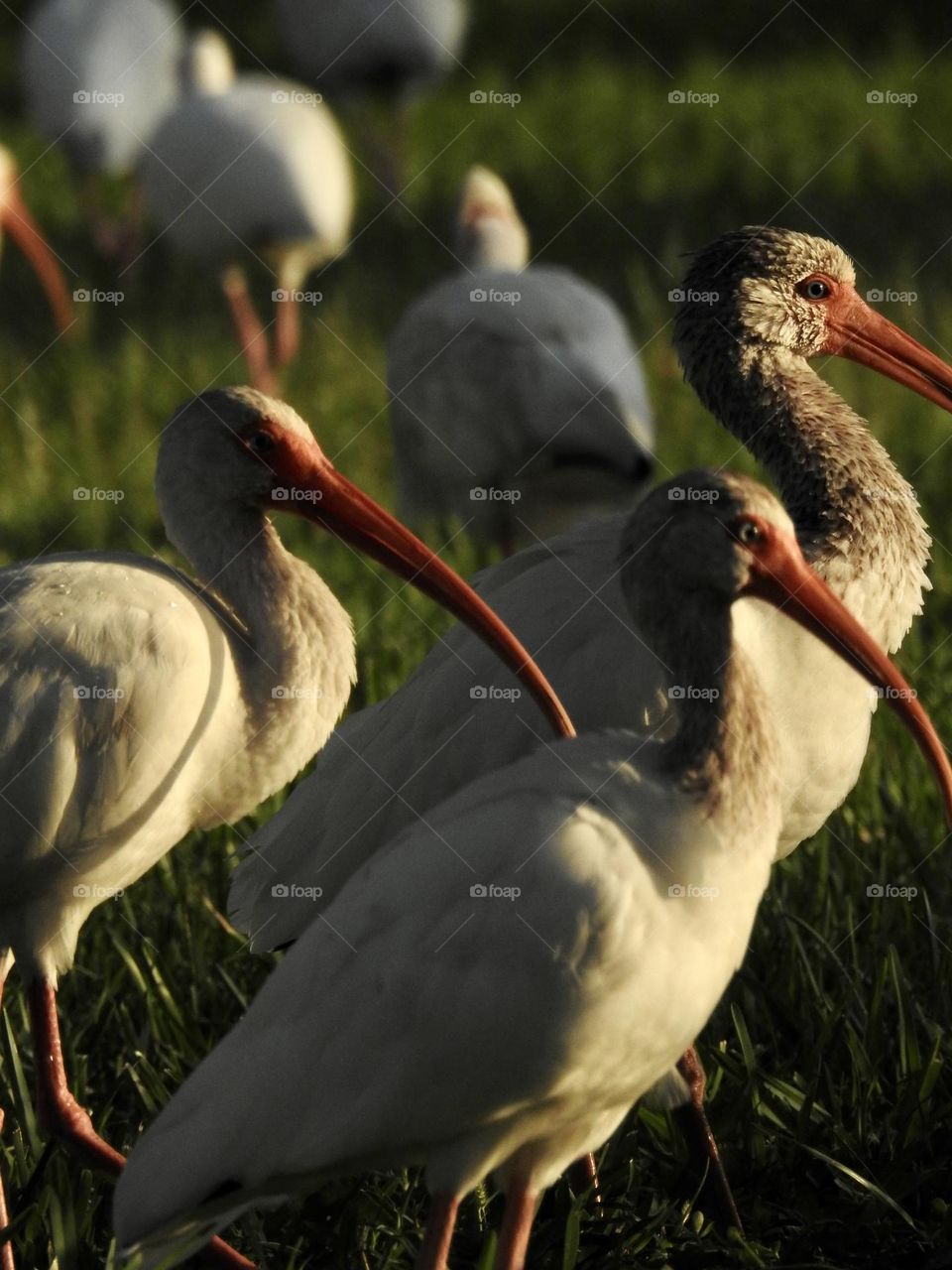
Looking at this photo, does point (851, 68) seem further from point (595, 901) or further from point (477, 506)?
point (595, 901)

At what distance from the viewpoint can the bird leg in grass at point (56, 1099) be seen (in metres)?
3.46

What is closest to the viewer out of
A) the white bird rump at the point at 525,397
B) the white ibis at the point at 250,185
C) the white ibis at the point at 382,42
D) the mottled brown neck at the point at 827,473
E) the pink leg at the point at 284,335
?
the mottled brown neck at the point at 827,473

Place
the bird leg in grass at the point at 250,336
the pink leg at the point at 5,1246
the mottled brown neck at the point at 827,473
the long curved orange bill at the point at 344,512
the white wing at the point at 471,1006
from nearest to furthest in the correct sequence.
Result: 1. the white wing at the point at 471,1006
2. the pink leg at the point at 5,1246
3. the long curved orange bill at the point at 344,512
4. the mottled brown neck at the point at 827,473
5. the bird leg in grass at the point at 250,336

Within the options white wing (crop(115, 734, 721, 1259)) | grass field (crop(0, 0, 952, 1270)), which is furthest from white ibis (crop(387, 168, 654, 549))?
white wing (crop(115, 734, 721, 1259))

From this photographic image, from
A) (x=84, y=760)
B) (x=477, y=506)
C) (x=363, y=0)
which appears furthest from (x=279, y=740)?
(x=363, y=0)

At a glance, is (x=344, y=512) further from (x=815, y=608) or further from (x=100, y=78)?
(x=100, y=78)

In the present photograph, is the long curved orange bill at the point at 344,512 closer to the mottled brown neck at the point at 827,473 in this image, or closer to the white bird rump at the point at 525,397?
the mottled brown neck at the point at 827,473

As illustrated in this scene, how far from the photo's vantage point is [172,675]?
3.40m

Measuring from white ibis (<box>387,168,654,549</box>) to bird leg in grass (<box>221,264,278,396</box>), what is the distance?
228 cm

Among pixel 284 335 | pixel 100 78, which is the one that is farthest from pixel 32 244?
pixel 284 335

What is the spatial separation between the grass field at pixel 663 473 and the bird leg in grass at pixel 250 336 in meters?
0.17

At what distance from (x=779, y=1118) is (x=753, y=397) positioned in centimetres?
140

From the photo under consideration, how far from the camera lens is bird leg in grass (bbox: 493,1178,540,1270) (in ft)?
9.61

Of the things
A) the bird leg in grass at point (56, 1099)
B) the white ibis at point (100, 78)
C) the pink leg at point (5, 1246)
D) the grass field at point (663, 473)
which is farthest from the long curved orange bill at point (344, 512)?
the white ibis at point (100, 78)
